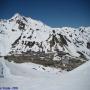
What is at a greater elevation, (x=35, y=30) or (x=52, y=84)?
(x=35, y=30)

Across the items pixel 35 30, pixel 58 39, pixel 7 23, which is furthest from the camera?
pixel 7 23

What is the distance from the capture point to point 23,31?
102312 millimetres

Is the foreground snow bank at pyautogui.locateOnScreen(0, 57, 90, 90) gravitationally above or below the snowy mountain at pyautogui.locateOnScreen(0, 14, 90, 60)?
below

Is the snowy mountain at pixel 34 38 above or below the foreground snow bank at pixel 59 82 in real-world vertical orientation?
above

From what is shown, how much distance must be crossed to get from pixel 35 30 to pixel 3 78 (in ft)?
327

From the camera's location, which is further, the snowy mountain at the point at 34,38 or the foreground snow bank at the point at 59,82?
the snowy mountain at the point at 34,38

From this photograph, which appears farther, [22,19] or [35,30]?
[22,19]

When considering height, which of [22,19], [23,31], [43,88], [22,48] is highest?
[22,19]

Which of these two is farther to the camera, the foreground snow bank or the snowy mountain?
the snowy mountain

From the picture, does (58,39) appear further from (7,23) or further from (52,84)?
(52,84)

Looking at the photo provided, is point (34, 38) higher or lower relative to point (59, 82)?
higher

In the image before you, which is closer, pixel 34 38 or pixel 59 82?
pixel 59 82

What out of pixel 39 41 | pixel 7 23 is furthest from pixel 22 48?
pixel 7 23

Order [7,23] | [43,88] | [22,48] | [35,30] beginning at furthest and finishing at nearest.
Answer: [7,23] → [35,30] → [22,48] → [43,88]
